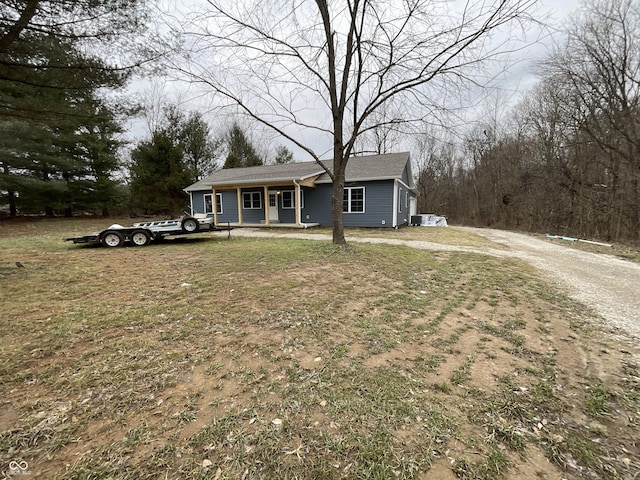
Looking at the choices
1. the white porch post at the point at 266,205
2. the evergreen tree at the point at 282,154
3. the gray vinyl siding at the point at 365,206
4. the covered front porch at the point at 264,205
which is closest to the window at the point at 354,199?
the gray vinyl siding at the point at 365,206

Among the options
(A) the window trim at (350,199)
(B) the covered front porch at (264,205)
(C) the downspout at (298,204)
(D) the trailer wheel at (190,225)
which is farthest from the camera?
(B) the covered front porch at (264,205)

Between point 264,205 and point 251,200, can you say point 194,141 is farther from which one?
point 264,205

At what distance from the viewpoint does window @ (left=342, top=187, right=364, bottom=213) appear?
14703 millimetres

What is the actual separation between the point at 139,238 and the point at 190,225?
1587mm

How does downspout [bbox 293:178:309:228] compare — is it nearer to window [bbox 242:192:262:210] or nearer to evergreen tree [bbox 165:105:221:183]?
window [bbox 242:192:262:210]

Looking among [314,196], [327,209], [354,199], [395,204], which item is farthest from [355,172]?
[395,204]

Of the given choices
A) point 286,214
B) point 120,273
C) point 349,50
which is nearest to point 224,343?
point 120,273

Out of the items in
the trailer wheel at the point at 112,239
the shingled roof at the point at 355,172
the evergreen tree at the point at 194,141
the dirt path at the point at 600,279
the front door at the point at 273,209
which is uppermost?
the evergreen tree at the point at 194,141

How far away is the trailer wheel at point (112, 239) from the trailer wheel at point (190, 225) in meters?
1.85

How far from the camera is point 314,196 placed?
51.8ft

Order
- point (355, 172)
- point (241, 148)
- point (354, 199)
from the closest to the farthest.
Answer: point (354, 199) < point (355, 172) < point (241, 148)

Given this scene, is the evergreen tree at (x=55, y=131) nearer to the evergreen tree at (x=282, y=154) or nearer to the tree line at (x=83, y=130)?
the tree line at (x=83, y=130)

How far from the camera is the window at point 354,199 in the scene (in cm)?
1470

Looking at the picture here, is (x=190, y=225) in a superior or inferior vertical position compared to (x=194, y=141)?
inferior
